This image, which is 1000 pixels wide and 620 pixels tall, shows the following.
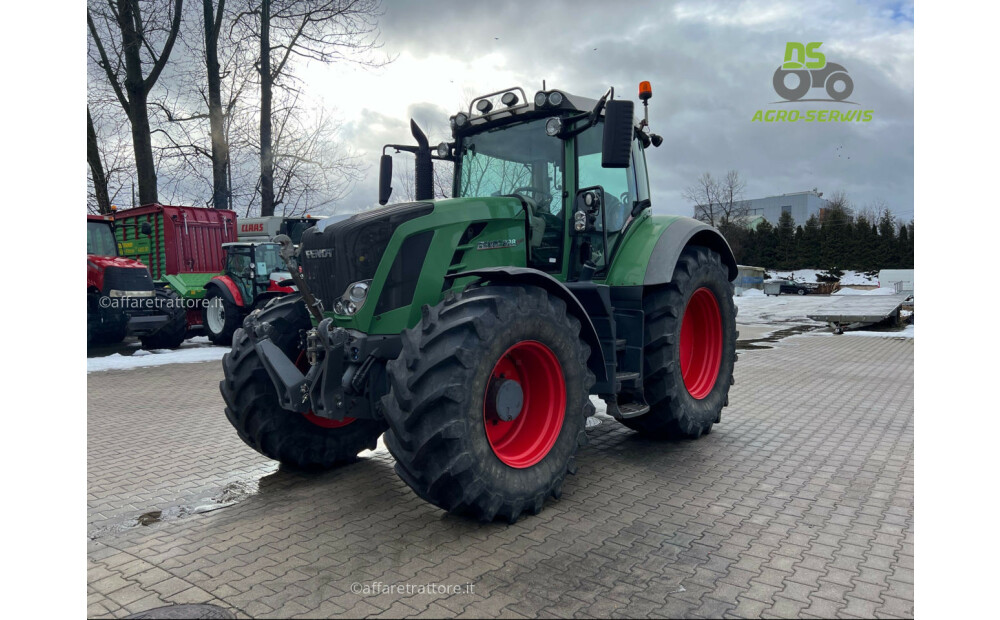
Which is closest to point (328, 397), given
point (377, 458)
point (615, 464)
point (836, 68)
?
point (377, 458)

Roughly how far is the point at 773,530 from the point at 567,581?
1260 millimetres

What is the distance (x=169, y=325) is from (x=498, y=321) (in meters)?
10.2

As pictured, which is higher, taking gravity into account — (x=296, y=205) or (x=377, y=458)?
(x=296, y=205)

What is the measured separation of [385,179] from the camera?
5.19 meters

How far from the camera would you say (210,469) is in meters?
4.70

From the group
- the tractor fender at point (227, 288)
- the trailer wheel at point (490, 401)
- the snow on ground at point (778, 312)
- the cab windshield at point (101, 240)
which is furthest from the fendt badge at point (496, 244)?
the snow on ground at point (778, 312)

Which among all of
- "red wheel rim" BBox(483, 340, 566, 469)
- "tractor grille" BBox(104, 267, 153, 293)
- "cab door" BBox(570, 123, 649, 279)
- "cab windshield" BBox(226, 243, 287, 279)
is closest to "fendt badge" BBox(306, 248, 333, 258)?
"red wheel rim" BBox(483, 340, 566, 469)

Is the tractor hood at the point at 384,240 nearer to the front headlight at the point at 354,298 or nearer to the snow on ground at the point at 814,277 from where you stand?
the front headlight at the point at 354,298

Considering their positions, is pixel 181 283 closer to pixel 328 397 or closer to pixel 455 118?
pixel 455 118

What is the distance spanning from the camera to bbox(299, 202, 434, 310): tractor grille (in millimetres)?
3732

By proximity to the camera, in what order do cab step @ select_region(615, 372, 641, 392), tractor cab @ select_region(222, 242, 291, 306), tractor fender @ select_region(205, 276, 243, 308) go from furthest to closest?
tractor cab @ select_region(222, 242, 291, 306), tractor fender @ select_region(205, 276, 243, 308), cab step @ select_region(615, 372, 641, 392)

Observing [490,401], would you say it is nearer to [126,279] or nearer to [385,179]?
[385,179]

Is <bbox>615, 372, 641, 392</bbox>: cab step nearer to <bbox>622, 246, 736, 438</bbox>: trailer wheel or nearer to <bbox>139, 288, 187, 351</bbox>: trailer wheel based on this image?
<bbox>622, 246, 736, 438</bbox>: trailer wheel

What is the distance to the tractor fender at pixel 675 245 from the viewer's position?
15.2 ft
